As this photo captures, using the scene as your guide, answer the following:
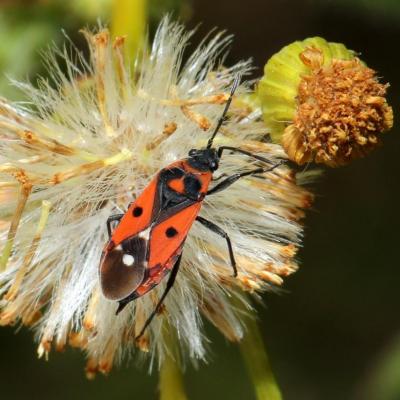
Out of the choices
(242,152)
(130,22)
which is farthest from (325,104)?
(130,22)

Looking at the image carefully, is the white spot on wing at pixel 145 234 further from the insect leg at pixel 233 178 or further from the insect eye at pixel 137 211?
the insect leg at pixel 233 178

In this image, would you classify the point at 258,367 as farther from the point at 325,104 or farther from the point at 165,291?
the point at 325,104

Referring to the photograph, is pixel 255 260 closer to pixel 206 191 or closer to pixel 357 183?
pixel 206 191

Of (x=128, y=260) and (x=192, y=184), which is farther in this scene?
(x=192, y=184)

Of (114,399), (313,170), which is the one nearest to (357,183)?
(114,399)

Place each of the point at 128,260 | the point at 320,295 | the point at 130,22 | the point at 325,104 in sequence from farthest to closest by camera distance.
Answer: the point at 320,295
the point at 130,22
the point at 128,260
the point at 325,104

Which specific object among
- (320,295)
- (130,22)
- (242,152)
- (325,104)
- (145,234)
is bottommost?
(320,295)
